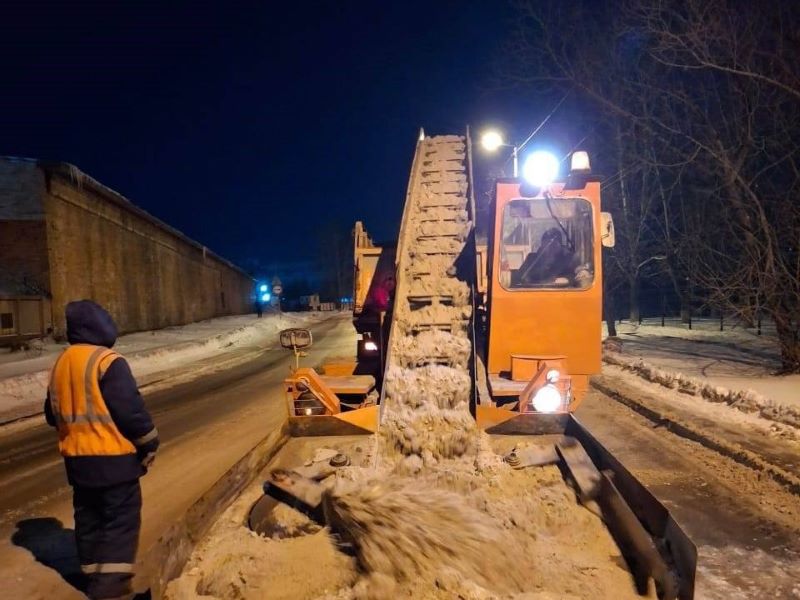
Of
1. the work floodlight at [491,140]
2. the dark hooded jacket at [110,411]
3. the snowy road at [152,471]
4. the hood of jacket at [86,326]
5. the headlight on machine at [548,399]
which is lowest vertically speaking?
the snowy road at [152,471]

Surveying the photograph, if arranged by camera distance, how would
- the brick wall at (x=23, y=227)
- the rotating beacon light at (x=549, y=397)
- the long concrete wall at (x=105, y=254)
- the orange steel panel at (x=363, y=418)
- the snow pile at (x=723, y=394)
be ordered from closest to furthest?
the orange steel panel at (x=363, y=418) < the rotating beacon light at (x=549, y=397) < the snow pile at (x=723, y=394) < the brick wall at (x=23, y=227) < the long concrete wall at (x=105, y=254)

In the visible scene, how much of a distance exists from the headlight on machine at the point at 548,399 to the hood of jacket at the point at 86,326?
3.51m

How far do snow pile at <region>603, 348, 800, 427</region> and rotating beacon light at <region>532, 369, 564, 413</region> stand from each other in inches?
154

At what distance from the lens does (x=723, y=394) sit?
784 cm

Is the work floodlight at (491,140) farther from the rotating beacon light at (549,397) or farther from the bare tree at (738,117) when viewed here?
the rotating beacon light at (549,397)

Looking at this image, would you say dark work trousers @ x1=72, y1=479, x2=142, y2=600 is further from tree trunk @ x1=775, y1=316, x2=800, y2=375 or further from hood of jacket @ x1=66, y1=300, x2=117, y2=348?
tree trunk @ x1=775, y1=316, x2=800, y2=375

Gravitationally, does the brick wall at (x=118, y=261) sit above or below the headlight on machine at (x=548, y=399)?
above

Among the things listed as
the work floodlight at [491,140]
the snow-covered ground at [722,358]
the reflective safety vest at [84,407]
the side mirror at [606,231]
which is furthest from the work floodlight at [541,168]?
the work floodlight at [491,140]

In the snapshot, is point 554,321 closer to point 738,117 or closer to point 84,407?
point 84,407

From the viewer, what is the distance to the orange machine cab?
211 inches

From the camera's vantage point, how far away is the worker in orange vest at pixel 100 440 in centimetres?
286

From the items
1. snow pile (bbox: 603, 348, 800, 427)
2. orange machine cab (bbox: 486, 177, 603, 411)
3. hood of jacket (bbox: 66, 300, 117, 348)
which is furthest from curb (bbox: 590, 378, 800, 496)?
hood of jacket (bbox: 66, 300, 117, 348)

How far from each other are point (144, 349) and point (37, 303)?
11.1 feet

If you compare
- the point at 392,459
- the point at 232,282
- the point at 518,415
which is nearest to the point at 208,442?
the point at 392,459
